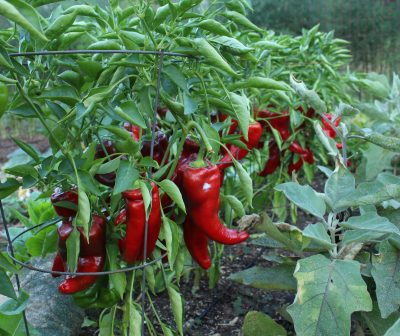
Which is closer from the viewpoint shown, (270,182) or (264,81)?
(264,81)

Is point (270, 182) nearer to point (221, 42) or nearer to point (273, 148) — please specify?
point (273, 148)

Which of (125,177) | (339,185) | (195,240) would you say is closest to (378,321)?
(339,185)

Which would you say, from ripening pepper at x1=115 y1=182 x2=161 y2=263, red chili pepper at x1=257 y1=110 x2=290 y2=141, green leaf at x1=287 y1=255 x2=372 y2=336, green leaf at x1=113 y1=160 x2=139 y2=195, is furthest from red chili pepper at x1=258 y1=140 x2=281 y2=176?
green leaf at x1=113 y1=160 x2=139 y2=195

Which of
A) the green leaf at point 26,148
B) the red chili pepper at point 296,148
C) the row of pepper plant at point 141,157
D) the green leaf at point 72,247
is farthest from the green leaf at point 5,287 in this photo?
the red chili pepper at point 296,148

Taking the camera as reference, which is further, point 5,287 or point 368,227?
point 368,227

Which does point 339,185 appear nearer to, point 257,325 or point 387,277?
point 387,277

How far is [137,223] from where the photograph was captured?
1.15 metres

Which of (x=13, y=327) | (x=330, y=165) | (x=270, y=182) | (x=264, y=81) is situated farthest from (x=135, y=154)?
(x=330, y=165)

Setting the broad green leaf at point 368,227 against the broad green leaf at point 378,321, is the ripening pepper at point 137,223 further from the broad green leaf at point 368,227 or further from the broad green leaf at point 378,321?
the broad green leaf at point 378,321

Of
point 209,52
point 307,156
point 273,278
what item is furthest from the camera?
point 307,156

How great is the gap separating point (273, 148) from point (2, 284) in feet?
4.13

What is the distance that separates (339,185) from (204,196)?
1.11 ft

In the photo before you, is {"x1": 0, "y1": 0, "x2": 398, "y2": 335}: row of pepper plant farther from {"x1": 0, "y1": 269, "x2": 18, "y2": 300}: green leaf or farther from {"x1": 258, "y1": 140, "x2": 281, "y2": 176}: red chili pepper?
{"x1": 258, "y1": 140, "x2": 281, "y2": 176}: red chili pepper

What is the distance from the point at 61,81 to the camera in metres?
1.21
